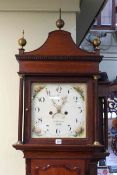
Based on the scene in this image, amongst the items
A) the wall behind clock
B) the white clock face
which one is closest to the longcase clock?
the white clock face

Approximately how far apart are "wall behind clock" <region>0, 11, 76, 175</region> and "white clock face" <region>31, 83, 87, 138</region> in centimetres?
33

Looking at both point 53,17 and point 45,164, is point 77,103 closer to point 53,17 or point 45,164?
point 45,164

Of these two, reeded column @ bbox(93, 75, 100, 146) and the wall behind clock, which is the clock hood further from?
the wall behind clock

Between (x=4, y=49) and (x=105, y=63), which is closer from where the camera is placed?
(x=4, y=49)

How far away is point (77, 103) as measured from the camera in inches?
70.9

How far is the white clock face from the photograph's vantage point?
1.77m

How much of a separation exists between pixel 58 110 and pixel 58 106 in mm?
19

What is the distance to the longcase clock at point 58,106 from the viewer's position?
1755 mm

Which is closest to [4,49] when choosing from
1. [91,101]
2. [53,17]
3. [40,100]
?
[53,17]

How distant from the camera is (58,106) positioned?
1.79 meters

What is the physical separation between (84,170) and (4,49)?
835 millimetres

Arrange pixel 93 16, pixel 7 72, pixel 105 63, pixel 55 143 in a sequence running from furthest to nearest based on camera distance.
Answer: pixel 105 63 → pixel 93 16 → pixel 7 72 → pixel 55 143

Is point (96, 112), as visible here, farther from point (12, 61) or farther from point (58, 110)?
point (12, 61)

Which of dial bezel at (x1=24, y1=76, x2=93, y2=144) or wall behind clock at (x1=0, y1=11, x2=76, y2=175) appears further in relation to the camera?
wall behind clock at (x1=0, y1=11, x2=76, y2=175)
